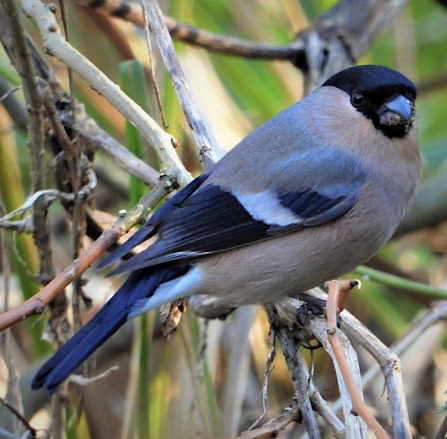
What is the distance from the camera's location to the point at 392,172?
1.92m

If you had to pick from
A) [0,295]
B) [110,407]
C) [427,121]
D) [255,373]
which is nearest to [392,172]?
[255,373]

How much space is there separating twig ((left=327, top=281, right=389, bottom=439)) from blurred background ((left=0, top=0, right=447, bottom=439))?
1.78ft

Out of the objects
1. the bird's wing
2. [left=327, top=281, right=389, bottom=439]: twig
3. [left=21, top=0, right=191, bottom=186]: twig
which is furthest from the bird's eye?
[left=327, top=281, right=389, bottom=439]: twig

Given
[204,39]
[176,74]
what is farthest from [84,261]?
[204,39]

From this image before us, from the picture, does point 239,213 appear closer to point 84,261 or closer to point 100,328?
point 100,328

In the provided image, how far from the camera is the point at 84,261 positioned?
4.31 feet

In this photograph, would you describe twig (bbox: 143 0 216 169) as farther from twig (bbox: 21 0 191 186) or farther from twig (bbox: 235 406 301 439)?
twig (bbox: 235 406 301 439)

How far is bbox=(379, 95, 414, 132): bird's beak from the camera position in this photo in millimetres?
1903

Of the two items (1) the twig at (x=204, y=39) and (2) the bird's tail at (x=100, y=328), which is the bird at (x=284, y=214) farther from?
(1) the twig at (x=204, y=39)

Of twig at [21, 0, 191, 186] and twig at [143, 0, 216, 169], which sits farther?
twig at [143, 0, 216, 169]

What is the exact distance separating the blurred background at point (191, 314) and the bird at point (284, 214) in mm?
181

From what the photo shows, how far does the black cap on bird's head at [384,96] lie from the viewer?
6.25 feet

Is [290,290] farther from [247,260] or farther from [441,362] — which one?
[441,362]

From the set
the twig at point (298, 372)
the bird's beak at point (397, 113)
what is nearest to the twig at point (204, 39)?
the bird's beak at point (397, 113)
